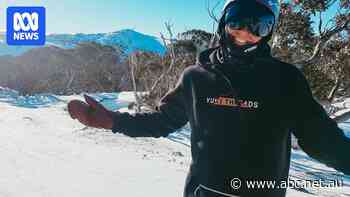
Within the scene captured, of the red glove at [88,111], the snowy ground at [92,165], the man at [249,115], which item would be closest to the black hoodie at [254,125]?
the man at [249,115]

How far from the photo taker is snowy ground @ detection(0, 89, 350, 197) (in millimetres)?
4101

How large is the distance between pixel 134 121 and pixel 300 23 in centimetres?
915

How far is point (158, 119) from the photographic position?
1.48 meters

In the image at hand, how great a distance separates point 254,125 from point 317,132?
18 centimetres

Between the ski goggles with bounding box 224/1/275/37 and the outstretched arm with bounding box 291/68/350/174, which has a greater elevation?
the ski goggles with bounding box 224/1/275/37

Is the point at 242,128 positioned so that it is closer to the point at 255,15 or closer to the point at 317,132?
the point at 317,132

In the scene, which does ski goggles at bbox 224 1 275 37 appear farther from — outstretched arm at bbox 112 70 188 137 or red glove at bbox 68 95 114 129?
red glove at bbox 68 95 114 129

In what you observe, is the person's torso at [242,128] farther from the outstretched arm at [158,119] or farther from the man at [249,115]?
the outstretched arm at [158,119]

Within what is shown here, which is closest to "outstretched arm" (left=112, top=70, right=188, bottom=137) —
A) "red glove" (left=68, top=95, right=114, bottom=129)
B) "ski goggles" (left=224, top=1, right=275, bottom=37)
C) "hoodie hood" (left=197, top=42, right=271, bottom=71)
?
"red glove" (left=68, top=95, right=114, bottom=129)

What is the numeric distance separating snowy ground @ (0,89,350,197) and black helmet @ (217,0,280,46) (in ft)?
10.1

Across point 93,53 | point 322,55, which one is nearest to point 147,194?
point 322,55

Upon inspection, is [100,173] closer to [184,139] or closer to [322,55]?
[184,139]

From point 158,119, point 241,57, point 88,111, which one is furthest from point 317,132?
point 88,111

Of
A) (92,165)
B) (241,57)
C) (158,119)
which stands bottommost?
(92,165)
